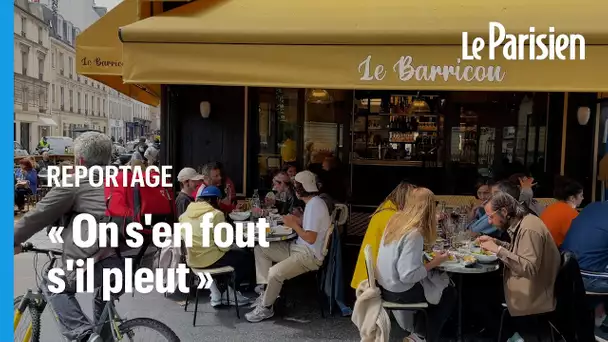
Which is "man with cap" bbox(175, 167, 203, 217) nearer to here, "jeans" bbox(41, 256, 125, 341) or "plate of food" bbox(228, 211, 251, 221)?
"plate of food" bbox(228, 211, 251, 221)

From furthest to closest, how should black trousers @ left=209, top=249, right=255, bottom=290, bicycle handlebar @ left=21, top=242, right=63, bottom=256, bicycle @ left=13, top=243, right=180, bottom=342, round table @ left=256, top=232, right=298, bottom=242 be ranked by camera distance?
black trousers @ left=209, top=249, right=255, bottom=290, round table @ left=256, top=232, right=298, bottom=242, bicycle handlebar @ left=21, top=242, right=63, bottom=256, bicycle @ left=13, top=243, right=180, bottom=342

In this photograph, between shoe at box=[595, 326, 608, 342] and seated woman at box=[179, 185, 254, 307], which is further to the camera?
seated woman at box=[179, 185, 254, 307]

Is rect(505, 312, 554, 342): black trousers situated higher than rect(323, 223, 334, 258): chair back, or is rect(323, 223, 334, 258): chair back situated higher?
rect(323, 223, 334, 258): chair back

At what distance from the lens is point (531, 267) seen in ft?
11.6

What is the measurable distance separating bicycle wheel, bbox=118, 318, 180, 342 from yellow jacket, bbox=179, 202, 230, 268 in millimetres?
1527

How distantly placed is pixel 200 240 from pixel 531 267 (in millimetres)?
2873

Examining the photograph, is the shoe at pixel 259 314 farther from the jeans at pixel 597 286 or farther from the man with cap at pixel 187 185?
the jeans at pixel 597 286

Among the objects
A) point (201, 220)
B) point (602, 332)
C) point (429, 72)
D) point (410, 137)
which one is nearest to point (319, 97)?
point (410, 137)

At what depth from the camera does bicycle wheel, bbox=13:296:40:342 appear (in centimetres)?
338

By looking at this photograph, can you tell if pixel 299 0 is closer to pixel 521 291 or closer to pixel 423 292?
pixel 423 292

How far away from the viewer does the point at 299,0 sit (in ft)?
16.3

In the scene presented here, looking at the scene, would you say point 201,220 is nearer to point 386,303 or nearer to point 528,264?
point 386,303

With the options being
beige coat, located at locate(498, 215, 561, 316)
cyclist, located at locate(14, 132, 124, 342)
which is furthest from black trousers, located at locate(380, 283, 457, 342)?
cyclist, located at locate(14, 132, 124, 342)

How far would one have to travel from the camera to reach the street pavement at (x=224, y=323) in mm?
4430
